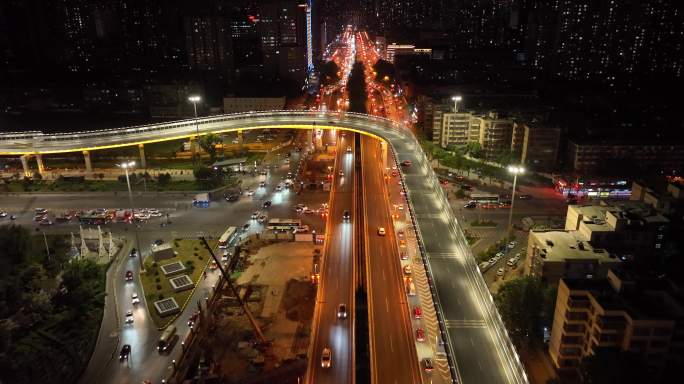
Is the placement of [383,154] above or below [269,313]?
above

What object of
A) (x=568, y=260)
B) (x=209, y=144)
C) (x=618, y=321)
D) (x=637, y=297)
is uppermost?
(x=209, y=144)

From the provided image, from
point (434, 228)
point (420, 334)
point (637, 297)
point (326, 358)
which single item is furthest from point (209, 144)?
point (637, 297)

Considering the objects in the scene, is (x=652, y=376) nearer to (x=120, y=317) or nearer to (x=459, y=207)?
(x=459, y=207)

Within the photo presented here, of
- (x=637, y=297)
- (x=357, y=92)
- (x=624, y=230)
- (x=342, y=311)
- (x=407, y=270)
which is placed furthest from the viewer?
(x=357, y=92)

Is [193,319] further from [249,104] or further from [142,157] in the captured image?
[249,104]

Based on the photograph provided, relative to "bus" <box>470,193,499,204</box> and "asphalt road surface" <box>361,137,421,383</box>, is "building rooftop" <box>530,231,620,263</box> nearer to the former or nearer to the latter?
"asphalt road surface" <box>361,137,421,383</box>

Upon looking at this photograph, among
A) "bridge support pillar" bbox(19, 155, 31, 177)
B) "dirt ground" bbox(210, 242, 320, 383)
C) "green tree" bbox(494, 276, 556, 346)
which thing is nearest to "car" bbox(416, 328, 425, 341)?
"green tree" bbox(494, 276, 556, 346)
